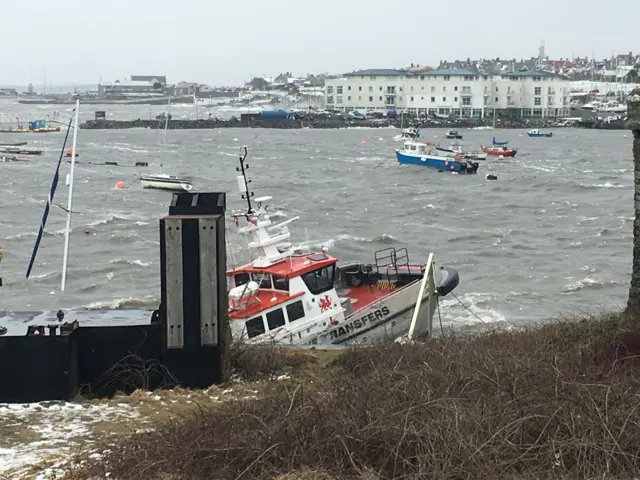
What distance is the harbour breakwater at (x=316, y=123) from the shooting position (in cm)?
12738

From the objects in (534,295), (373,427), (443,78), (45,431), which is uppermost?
(443,78)

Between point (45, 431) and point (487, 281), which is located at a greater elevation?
point (45, 431)

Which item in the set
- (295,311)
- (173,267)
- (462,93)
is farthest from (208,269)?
(462,93)

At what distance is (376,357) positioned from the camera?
30.7 ft

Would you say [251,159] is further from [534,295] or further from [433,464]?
[433,464]

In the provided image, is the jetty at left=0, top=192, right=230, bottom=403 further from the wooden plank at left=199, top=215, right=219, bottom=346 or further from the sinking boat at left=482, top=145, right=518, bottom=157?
the sinking boat at left=482, top=145, right=518, bottom=157

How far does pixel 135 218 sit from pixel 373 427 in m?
32.5

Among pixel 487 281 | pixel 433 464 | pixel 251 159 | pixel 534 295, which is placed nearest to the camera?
pixel 433 464

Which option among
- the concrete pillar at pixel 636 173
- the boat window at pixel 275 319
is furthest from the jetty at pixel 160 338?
the concrete pillar at pixel 636 173

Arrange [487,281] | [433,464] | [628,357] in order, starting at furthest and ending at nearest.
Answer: [487,281]
[628,357]
[433,464]

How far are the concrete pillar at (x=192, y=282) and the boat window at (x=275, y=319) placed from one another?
4.91 m

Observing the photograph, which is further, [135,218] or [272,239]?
[135,218]

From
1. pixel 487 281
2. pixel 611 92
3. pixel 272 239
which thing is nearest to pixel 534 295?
pixel 487 281

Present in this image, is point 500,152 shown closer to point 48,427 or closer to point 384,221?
point 384,221
